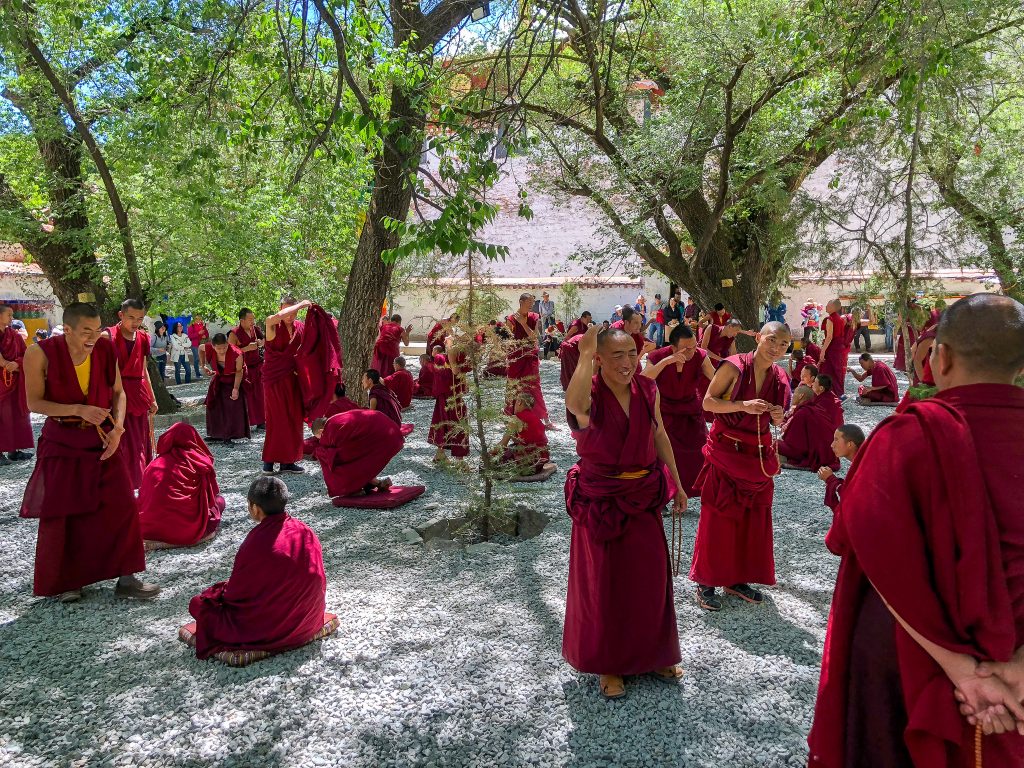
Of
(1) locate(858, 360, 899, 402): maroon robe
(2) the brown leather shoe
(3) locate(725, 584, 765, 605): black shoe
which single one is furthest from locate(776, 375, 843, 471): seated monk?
(2) the brown leather shoe

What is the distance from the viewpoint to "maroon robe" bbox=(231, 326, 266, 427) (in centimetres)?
990

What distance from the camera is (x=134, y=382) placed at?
6188 millimetres

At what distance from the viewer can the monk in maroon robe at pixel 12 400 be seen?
8664 mm

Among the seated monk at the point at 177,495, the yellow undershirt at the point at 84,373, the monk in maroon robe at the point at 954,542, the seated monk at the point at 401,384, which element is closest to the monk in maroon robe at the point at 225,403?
the seated monk at the point at 401,384

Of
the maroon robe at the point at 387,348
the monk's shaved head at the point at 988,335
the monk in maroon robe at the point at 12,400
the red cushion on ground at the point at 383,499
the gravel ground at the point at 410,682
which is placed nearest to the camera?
the monk's shaved head at the point at 988,335

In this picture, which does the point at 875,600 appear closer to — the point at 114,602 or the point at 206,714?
the point at 206,714

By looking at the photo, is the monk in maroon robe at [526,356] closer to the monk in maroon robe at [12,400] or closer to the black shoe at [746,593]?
the black shoe at [746,593]

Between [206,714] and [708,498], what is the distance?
2.97m

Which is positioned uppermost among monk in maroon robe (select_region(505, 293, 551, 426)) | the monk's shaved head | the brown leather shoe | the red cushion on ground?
the monk's shaved head

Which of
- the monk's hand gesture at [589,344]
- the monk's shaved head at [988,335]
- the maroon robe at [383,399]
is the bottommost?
the maroon robe at [383,399]

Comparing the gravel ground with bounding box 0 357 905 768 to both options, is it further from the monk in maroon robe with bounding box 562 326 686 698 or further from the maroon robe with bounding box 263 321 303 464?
the maroon robe with bounding box 263 321 303 464

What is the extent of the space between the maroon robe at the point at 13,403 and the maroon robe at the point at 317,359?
3.62m

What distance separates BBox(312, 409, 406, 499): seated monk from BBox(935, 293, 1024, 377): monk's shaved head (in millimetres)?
5554

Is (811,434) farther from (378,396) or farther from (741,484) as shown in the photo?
(378,396)
